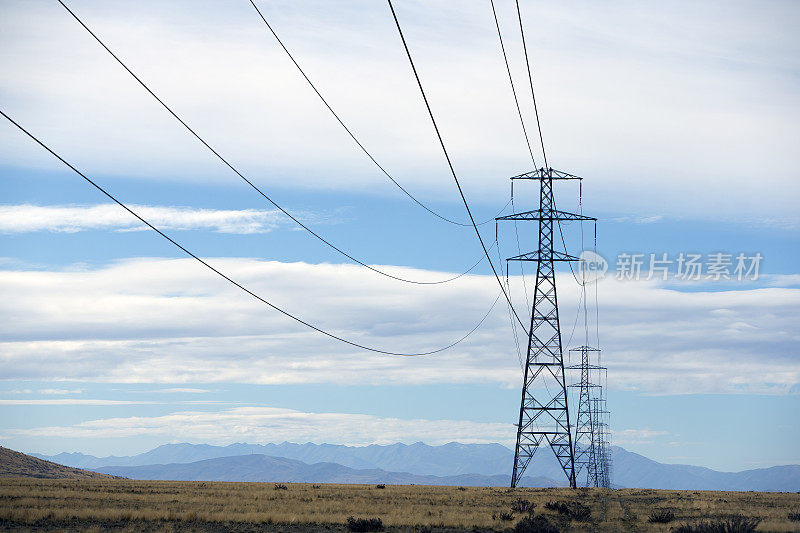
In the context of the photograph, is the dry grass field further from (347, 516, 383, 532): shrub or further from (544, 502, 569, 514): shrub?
(347, 516, 383, 532): shrub

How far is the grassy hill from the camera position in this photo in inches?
5007

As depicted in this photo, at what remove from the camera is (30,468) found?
136 meters

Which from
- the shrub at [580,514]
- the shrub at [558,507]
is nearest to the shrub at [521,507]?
the shrub at [558,507]

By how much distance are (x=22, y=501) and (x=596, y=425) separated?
321ft

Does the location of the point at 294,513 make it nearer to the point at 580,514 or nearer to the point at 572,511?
the point at 580,514

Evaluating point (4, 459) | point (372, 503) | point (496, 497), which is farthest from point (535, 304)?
point (4, 459)

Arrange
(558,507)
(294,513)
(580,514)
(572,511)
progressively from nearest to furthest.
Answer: (580,514), (294,513), (572,511), (558,507)

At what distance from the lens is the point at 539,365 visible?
64.9m

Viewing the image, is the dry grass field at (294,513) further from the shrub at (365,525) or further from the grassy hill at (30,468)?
the grassy hill at (30,468)

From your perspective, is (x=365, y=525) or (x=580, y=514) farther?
(x=580, y=514)

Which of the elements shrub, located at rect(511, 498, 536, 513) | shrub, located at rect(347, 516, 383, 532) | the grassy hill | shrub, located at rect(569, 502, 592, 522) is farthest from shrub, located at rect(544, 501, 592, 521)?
the grassy hill

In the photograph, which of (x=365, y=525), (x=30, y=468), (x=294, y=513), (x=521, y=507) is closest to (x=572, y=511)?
(x=521, y=507)

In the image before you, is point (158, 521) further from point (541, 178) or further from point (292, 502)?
point (541, 178)

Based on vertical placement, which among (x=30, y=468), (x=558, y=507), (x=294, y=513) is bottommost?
(x=294, y=513)
